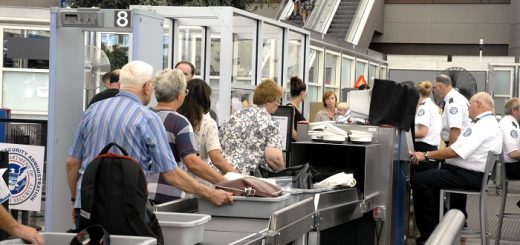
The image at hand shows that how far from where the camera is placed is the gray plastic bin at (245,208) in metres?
5.96

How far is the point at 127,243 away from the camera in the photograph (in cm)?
434

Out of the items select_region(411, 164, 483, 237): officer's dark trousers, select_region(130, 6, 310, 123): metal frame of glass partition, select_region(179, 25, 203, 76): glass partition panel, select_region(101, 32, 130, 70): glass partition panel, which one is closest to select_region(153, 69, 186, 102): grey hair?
select_region(130, 6, 310, 123): metal frame of glass partition

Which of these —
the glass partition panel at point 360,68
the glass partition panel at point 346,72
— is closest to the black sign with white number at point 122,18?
the glass partition panel at point 346,72

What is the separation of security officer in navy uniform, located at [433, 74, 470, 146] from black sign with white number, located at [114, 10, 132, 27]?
5.49 m

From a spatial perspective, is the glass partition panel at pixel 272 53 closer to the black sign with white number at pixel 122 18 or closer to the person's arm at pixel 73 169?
the black sign with white number at pixel 122 18

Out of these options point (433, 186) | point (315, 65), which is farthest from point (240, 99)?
point (315, 65)

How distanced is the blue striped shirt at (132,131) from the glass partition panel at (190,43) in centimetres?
555

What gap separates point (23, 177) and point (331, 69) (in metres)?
13.8

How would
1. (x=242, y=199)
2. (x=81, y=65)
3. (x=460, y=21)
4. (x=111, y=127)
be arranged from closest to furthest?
(x=111, y=127)
(x=242, y=199)
(x=81, y=65)
(x=460, y=21)

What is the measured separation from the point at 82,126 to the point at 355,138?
144 inches

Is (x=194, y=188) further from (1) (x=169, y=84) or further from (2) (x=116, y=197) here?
(2) (x=116, y=197)

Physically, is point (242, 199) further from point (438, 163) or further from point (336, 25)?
point (336, 25)

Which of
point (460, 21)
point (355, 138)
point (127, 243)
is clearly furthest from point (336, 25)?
point (127, 243)

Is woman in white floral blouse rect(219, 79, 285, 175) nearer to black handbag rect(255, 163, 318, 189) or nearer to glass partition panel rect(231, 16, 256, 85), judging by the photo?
black handbag rect(255, 163, 318, 189)
